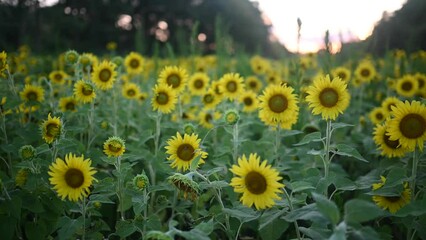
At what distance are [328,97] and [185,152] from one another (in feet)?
2.88

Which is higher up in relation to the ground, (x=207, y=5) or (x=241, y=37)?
(x=207, y=5)

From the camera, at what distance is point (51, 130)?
2039mm

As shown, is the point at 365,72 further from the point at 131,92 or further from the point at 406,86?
the point at 131,92

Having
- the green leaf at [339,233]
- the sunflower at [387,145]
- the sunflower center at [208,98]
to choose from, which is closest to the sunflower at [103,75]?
the sunflower center at [208,98]

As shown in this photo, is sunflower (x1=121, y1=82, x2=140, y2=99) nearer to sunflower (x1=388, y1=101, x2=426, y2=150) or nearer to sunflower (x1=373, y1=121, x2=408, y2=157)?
sunflower (x1=373, y1=121, x2=408, y2=157)

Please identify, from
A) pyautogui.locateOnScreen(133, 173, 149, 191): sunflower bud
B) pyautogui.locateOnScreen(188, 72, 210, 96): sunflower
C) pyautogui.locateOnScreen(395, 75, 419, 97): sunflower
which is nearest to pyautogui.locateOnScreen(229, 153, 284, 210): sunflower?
pyautogui.locateOnScreen(133, 173, 149, 191): sunflower bud

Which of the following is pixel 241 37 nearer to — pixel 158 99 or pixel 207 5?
pixel 207 5

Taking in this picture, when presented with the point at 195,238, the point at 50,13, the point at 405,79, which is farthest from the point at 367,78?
the point at 50,13

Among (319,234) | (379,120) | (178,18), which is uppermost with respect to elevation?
(178,18)

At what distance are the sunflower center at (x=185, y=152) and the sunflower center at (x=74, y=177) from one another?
56cm

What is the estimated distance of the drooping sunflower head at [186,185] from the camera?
5.46 ft

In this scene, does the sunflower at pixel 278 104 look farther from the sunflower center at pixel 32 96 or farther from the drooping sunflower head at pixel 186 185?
the sunflower center at pixel 32 96

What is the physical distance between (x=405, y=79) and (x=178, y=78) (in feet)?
8.21

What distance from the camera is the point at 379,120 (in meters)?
3.37
